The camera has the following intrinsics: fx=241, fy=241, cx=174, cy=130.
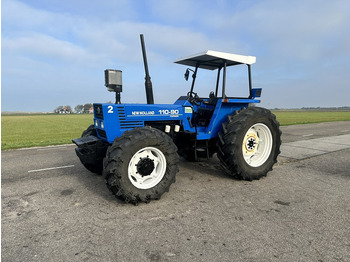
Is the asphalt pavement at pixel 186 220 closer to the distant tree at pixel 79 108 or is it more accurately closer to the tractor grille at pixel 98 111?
the tractor grille at pixel 98 111

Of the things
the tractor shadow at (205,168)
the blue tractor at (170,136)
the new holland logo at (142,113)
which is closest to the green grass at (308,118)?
the tractor shadow at (205,168)

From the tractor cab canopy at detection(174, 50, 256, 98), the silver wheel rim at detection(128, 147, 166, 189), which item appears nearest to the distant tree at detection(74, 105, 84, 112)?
the tractor cab canopy at detection(174, 50, 256, 98)

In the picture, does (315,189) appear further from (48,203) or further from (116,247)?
(48,203)

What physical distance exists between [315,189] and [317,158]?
256cm

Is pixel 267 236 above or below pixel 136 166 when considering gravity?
below

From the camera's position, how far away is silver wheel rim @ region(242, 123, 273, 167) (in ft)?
15.3

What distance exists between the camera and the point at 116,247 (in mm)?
2402

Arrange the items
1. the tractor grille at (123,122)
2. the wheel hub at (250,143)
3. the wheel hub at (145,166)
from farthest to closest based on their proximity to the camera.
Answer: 1. the wheel hub at (250,143)
2. the tractor grille at (123,122)
3. the wheel hub at (145,166)

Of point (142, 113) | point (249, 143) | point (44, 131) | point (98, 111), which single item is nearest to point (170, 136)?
point (142, 113)

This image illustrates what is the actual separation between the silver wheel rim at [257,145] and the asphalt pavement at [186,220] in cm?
43

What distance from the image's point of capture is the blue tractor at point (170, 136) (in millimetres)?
3297

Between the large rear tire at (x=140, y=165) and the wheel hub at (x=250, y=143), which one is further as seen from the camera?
the wheel hub at (x=250, y=143)

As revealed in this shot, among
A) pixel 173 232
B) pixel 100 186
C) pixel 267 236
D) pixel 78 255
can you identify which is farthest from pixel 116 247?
pixel 100 186

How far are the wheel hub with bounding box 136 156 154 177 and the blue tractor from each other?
0.05 ft
